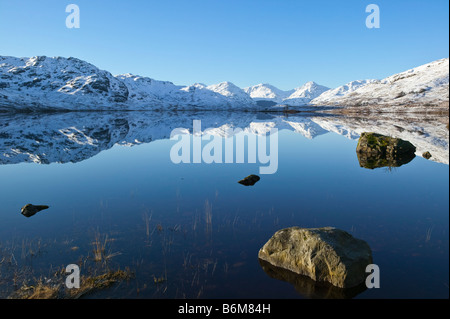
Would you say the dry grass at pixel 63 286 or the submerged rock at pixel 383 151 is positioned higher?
the submerged rock at pixel 383 151

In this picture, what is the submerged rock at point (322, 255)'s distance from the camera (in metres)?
9.31

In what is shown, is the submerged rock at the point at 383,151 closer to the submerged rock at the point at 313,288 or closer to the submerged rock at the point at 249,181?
the submerged rock at the point at 249,181

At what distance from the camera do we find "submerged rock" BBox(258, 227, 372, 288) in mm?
9312

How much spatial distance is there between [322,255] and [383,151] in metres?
29.2

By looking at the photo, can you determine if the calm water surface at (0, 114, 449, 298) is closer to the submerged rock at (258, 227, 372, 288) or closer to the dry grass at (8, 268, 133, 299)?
the dry grass at (8, 268, 133, 299)

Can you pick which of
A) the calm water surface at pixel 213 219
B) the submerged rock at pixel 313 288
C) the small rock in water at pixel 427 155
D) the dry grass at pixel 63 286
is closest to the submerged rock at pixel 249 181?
the calm water surface at pixel 213 219

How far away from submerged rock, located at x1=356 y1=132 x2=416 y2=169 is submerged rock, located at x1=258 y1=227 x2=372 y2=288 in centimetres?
2154

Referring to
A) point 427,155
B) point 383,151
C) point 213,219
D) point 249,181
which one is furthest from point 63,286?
point 427,155

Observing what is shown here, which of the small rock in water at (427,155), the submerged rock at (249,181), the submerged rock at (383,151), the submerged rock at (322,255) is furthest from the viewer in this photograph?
the small rock in water at (427,155)

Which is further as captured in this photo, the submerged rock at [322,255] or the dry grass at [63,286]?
the submerged rock at [322,255]

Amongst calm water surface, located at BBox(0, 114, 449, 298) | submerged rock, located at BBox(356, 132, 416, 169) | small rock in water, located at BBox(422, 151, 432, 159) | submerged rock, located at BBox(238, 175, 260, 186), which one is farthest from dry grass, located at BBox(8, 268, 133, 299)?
small rock in water, located at BBox(422, 151, 432, 159)

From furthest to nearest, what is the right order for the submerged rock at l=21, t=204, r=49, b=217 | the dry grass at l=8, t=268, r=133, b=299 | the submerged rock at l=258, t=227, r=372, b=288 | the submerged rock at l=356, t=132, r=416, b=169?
1. the submerged rock at l=356, t=132, r=416, b=169
2. the submerged rock at l=21, t=204, r=49, b=217
3. the submerged rock at l=258, t=227, r=372, b=288
4. the dry grass at l=8, t=268, r=133, b=299

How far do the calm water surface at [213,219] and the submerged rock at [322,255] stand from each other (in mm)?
581
